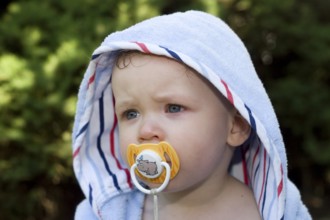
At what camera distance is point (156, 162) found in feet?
5.68

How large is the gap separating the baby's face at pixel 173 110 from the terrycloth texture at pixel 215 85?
0.16 ft

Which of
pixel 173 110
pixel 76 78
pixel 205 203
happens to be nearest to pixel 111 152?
pixel 205 203

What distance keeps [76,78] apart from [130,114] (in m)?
1.35

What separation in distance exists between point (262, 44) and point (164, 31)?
2.21 metres

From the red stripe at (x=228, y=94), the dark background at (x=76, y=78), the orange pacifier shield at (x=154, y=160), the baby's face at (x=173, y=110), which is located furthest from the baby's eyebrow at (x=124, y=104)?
the dark background at (x=76, y=78)

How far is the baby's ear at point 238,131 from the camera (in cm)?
193

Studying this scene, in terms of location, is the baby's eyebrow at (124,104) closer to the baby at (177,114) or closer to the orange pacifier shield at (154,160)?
the baby at (177,114)

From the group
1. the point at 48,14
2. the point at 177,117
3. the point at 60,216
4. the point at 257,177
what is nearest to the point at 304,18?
the point at 48,14

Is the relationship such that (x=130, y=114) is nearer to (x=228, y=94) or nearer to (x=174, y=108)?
(x=174, y=108)

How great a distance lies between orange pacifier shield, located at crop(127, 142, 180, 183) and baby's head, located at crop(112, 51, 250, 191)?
0.8 inches

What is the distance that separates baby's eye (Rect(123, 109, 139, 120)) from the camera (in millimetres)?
1831

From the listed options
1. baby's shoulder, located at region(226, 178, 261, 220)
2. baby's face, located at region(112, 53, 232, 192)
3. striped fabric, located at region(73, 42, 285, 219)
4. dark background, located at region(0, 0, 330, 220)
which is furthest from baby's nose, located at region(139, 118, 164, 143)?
dark background, located at region(0, 0, 330, 220)

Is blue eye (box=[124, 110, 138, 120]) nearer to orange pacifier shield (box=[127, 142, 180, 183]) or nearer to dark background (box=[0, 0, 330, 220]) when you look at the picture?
orange pacifier shield (box=[127, 142, 180, 183])

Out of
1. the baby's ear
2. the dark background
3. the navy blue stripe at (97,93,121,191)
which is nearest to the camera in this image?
the baby's ear
